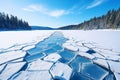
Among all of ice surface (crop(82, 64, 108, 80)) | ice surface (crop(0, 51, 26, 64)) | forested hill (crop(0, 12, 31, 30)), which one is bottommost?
ice surface (crop(0, 51, 26, 64))

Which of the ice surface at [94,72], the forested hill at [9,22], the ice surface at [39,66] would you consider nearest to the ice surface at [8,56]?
the ice surface at [39,66]

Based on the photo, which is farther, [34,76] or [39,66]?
[39,66]

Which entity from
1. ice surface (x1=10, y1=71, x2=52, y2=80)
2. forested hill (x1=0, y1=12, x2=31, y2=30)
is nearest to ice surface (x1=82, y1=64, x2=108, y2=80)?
ice surface (x1=10, y1=71, x2=52, y2=80)

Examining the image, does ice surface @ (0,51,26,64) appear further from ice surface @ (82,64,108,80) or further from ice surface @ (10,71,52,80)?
ice surface @ (82,64,108,80)

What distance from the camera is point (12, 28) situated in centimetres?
3453

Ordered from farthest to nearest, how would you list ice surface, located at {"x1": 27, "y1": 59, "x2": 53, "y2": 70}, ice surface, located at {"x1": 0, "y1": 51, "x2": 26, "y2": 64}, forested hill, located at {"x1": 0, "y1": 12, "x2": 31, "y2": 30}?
forested hill, located at {"x1": 0, "y1": 12, "x2": 31, "y2": 30} → ice surface, located at {"x1": 0, "y1": 51, "x2": 26, "y2": 64} → ice surface, located at {"x1": 27, "y1": 59, "x2": 53, "y2": 70}

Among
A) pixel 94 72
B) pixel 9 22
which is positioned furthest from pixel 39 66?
pixel 9 22

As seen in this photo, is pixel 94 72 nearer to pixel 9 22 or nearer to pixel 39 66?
pixel 39 66

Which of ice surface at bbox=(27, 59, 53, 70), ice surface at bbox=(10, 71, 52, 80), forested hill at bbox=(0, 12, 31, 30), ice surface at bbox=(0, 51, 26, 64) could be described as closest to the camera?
ice surface at bbox=(10, 71, 52, 80)

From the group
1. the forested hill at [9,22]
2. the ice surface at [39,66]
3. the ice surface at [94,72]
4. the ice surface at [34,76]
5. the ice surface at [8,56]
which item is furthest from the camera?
the forested hill at [9,22]

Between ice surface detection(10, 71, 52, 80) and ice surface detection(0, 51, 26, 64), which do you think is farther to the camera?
ice surface detection(0, 51, 26, 64)

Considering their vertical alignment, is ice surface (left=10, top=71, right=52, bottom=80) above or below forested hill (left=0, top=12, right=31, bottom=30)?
below

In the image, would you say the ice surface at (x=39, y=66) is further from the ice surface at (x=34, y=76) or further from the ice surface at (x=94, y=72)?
the ice surface at (x=94, y=72)

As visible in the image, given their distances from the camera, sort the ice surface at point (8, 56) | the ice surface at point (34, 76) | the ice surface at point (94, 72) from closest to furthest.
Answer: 1. the ice surface at point (34, 76)
2. the ice surface at point (94, 72)
3. the ice surface at point (8, 56)
